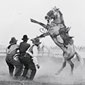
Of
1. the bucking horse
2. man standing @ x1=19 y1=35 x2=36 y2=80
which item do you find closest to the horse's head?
the bucking horse

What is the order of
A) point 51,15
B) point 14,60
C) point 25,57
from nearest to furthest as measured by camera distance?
point 25,57 < point 14,60 < point 51,15

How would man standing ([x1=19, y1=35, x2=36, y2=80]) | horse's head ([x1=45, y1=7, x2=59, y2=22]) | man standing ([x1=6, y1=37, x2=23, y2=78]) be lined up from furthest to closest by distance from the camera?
1. horse's head ([x1=45, y1=7, x2=59, y2=22])
2. man standing ([x1=6, y1=37, x2=23, y2=78])
3. man standing ([x1=19, y1=35, x2=36, y2=80])

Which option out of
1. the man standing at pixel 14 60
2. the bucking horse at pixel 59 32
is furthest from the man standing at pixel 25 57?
the bucking horse at pixel 59 32

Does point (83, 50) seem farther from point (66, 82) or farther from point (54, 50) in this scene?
point (66, 82)

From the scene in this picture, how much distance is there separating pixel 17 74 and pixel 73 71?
3.75m

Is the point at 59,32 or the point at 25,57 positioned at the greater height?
the point at 59,32

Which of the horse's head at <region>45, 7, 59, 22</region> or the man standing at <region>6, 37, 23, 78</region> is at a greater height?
the horse's head at <region>45, 7, 59, 22</region>

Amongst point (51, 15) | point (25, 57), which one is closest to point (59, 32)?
point (51, 15)

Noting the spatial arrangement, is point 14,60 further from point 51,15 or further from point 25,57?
point 51,15

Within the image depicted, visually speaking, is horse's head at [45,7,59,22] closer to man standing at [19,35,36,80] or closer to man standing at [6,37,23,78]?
man standing at [19,35,36,80]

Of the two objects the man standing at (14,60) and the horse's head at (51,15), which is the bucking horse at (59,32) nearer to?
the horse's head at (51,15)

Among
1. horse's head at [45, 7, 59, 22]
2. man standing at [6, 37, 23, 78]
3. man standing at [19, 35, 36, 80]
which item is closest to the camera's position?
man standing at [19, 35, 36, 80]

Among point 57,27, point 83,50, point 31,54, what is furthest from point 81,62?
point 83,50

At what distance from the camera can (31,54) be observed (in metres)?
15.5
